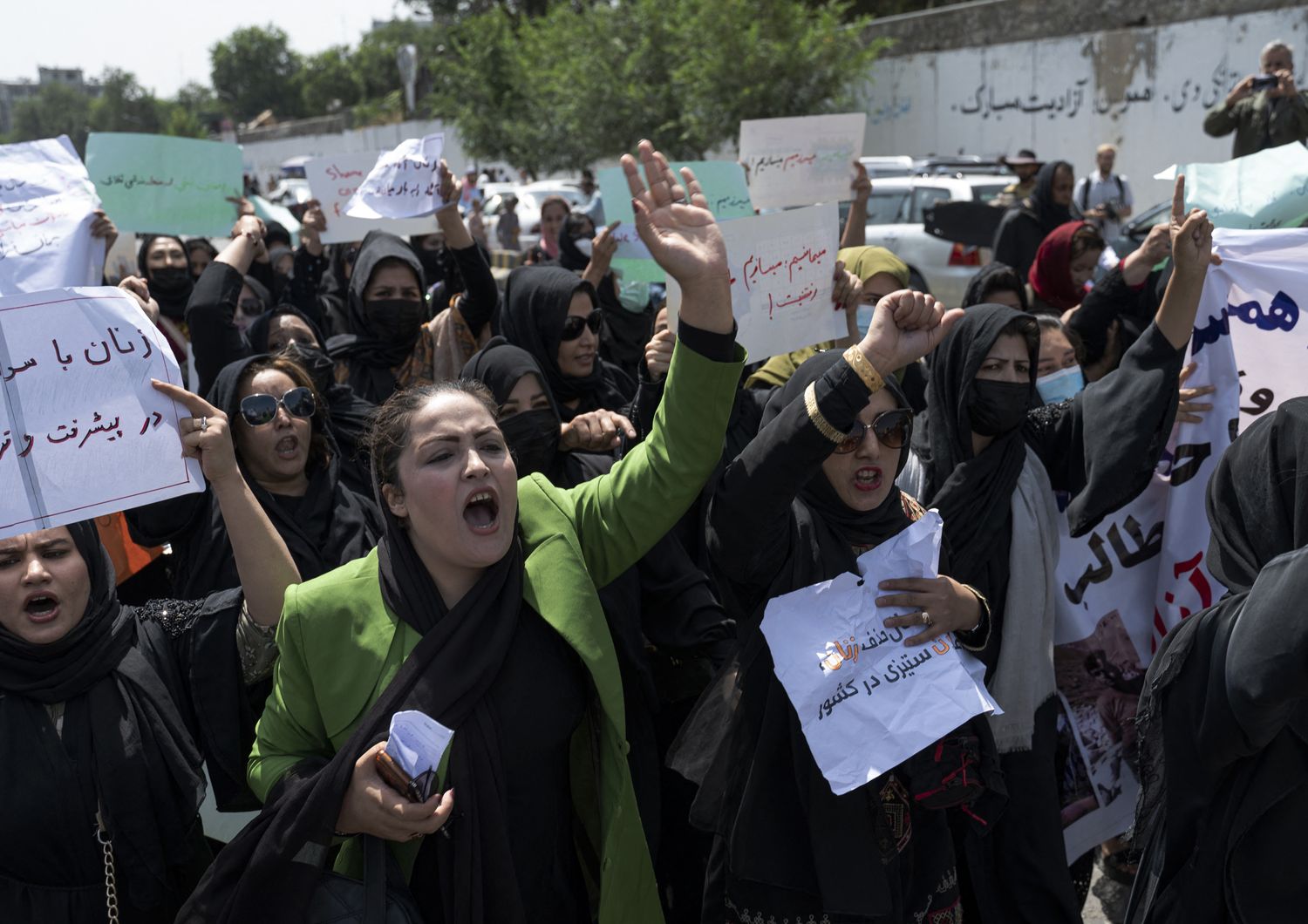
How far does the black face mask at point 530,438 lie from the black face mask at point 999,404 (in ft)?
3.64

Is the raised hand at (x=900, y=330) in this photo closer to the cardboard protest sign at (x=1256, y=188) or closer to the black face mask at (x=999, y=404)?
the black face mask at (x=999, y=404)

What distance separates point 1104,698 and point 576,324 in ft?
6.44

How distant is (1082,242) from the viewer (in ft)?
18.8

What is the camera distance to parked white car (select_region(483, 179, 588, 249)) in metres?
→ 21.5

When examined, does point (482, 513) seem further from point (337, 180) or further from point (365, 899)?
point (337, 180)

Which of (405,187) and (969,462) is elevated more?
(405,187)

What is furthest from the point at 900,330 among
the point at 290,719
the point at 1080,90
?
the point at 1080,90

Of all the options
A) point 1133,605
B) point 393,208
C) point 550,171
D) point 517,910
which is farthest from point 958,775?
point 550,171

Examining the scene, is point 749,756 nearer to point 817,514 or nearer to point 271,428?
point 817,514

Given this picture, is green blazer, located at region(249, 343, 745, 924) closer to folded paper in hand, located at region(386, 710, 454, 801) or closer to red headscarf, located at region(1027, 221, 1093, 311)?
folded paper in hand, located at region(386, 710, 454, 801)

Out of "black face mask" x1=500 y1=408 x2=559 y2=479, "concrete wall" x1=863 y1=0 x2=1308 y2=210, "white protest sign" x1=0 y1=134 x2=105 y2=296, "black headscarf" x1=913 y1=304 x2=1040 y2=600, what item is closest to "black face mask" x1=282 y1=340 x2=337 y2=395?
"white protest sign" x1=0 y1=134 x2=105 y2=296

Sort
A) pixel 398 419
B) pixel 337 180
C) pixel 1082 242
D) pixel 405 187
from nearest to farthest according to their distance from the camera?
pixel 398 419 → pixel 405 187 → pixel 1082 242 → pixel 337 180

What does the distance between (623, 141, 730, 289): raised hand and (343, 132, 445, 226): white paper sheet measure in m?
2.93

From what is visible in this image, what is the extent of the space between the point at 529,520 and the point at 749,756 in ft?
2.08
